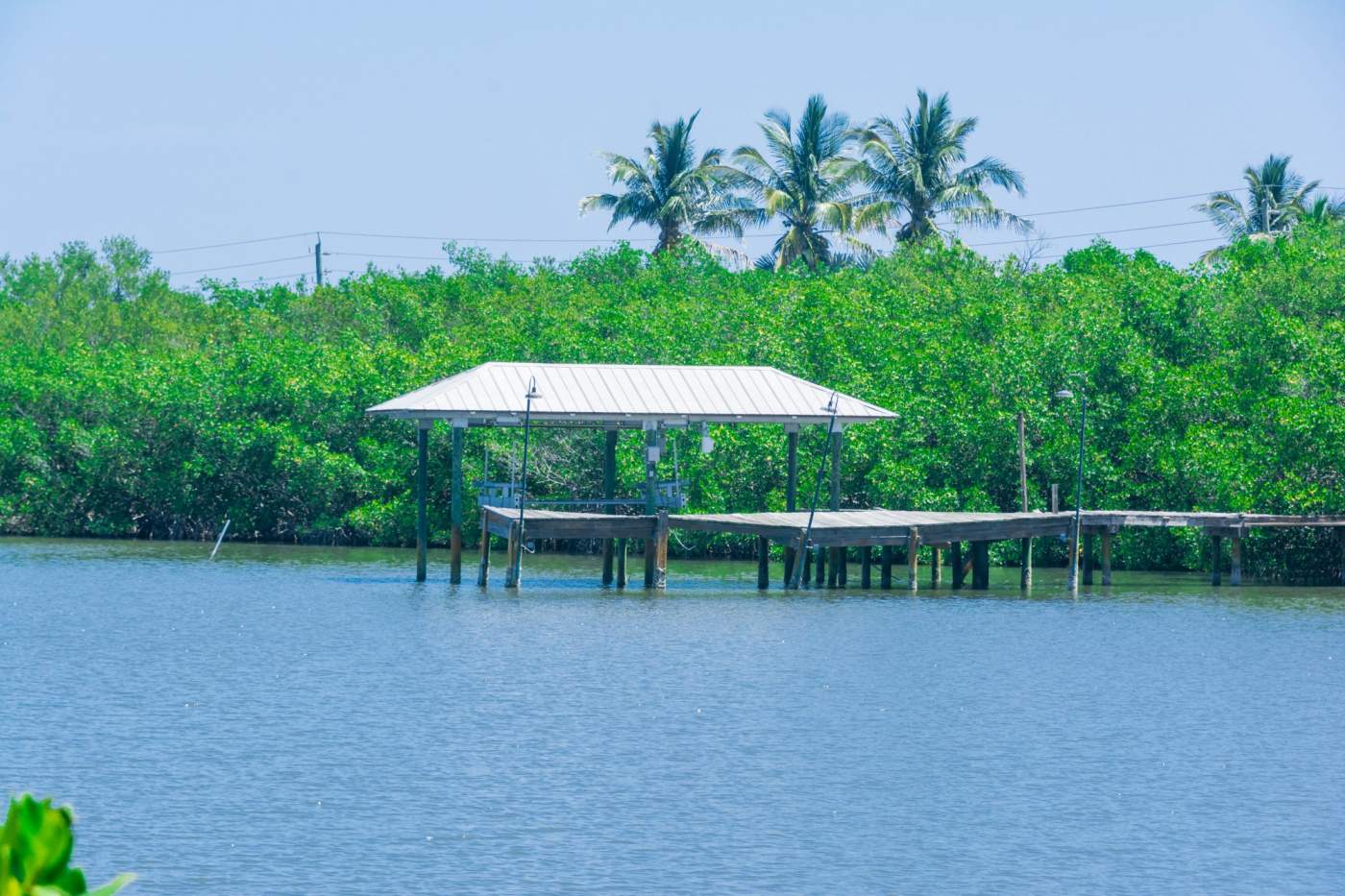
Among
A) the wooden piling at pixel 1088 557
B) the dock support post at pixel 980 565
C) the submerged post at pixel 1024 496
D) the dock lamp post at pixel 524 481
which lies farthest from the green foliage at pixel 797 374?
the dock lamp post at pixel 524 481

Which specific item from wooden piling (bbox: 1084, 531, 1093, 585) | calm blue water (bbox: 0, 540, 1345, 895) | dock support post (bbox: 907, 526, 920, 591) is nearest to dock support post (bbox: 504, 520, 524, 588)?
calm blue water (bbox: 0, 540, 1345, 895)

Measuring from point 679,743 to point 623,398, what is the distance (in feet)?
60.3

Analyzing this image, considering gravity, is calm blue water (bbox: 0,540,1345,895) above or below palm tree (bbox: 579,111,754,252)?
below

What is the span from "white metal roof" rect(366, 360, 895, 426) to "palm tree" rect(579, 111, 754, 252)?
92.4ft

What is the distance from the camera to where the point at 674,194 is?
224 feet

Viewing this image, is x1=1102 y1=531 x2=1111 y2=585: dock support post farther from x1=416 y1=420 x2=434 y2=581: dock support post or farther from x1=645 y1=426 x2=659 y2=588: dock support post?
x1=416 y1=420 x2=434 y2=581: dock support post

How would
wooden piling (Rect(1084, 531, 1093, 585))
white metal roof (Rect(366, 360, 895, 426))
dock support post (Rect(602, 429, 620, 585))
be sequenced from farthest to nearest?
→ wooden piling (Rect(1084, 531, 1093, 585))
dock support post (Rect(602, 429, 620, 585))
white metal roof (Rect(366, 360, 895, 426))

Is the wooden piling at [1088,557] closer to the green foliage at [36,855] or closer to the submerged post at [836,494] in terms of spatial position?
the submerged post at [836,494]

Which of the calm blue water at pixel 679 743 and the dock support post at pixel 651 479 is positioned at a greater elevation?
the dock support post at pixel 651 479

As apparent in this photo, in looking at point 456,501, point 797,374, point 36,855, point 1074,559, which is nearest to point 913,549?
point 1074,559

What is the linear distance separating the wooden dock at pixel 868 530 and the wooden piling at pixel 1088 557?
2 cm

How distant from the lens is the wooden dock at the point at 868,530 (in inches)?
1444

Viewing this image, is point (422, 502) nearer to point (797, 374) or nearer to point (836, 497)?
point (836, 497)

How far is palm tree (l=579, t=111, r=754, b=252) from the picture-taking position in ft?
222
